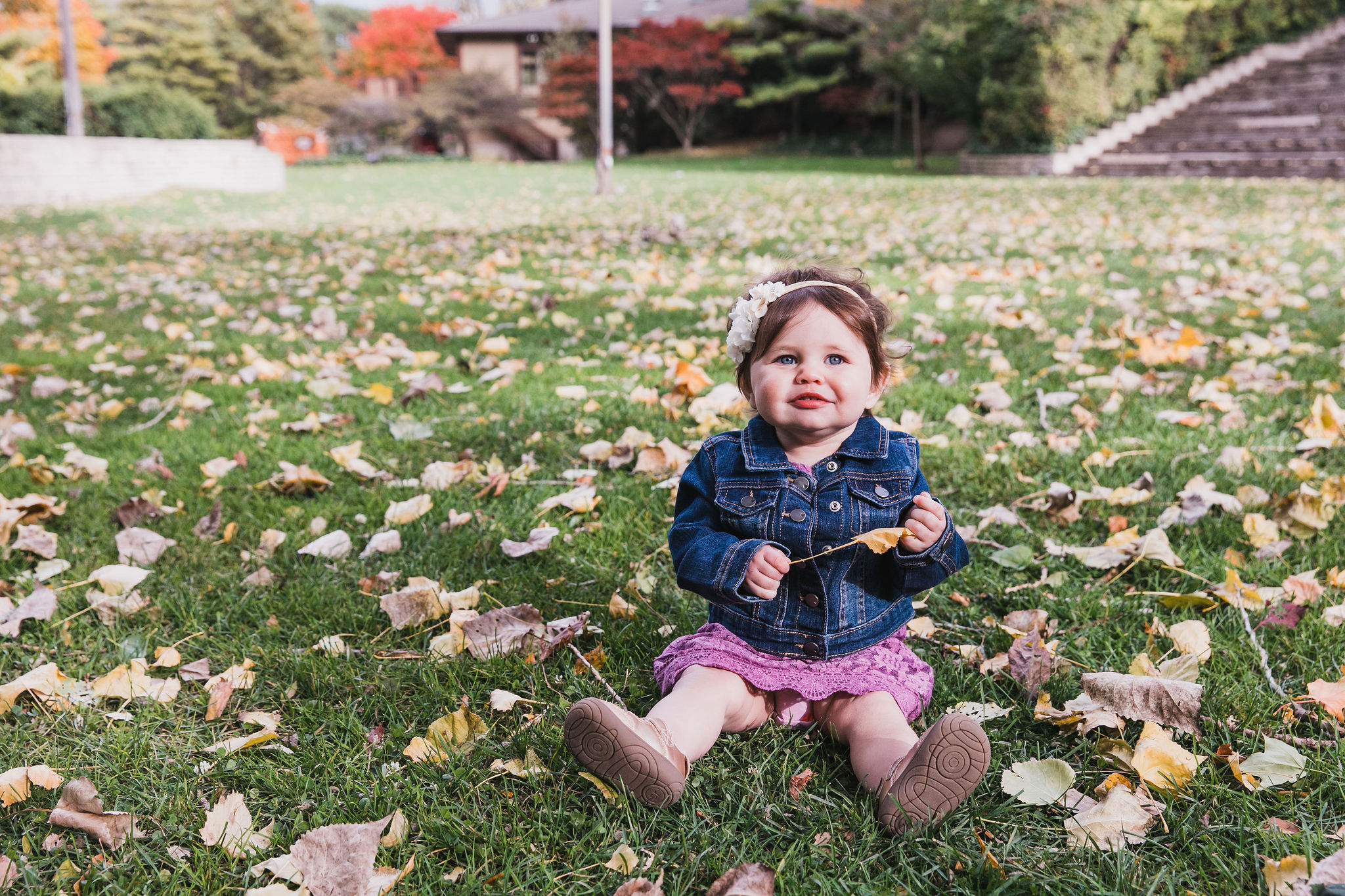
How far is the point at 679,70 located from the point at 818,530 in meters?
33.1

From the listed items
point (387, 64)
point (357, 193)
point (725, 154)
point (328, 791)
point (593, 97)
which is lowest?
point (328, 791)

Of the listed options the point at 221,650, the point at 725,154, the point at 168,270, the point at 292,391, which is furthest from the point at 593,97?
the point at 221,650

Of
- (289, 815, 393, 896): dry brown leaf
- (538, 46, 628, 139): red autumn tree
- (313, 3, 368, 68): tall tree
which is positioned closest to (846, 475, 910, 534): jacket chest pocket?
(289, 815, 393, 896): dry brown leaf

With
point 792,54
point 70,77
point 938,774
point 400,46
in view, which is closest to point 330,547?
point 938,774

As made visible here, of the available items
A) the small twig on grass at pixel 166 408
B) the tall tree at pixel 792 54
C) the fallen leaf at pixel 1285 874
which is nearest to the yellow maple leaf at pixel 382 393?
the small twig on grass at pixel 166 408

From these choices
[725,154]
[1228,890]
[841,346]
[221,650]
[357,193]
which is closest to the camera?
[1228,890]

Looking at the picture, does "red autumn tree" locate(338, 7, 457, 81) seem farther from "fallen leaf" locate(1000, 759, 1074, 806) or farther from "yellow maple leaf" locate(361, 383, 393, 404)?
"fallen leaf" locate(1000, 759, 1074, 806)

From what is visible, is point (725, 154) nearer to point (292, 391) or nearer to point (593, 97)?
point (593, 97)

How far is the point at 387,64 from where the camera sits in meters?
44.4

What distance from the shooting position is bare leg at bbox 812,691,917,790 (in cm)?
167

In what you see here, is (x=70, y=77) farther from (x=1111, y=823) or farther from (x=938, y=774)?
(x=1111, y=823)

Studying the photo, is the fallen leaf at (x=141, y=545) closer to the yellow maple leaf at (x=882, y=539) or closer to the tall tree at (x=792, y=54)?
the yellow maple leaf at (x=882, y=539)

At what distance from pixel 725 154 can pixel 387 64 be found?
72.6 ft

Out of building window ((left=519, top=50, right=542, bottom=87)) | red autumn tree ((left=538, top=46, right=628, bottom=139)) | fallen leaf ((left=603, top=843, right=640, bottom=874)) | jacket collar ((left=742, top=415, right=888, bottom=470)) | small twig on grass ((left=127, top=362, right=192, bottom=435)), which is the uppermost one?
building window ((left=519, top=50, right=542, bottom=87))
